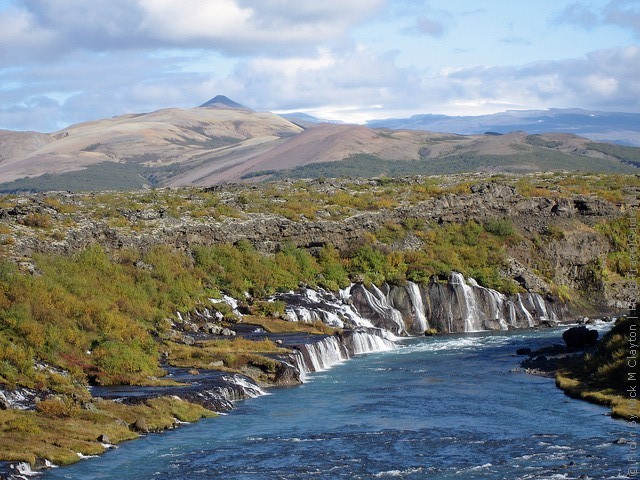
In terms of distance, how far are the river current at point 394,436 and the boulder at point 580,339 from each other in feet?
22.6

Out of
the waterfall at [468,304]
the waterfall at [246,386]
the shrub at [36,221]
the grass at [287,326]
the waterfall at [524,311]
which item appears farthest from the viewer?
the waterfall at [524,311]

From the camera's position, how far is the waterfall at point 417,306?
245 ft

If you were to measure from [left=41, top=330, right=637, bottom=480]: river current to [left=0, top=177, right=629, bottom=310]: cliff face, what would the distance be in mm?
22308

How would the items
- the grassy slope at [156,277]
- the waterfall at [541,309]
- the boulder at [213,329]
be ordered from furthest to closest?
the waterfall at [541,309] < the boulder at [213,329] < the grassy slope at [156,277]

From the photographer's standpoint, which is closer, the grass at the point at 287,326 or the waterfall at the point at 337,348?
the waterfall at the point at 337,348

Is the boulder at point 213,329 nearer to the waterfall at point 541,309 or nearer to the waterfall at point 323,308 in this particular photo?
the waterfall at point 323,308

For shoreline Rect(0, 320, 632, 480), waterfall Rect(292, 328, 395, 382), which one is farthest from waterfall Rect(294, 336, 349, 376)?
shoreline Rect(0, 320, 632, 480)

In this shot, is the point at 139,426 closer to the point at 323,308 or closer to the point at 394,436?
the point at 394,436

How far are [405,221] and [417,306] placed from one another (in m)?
13.5

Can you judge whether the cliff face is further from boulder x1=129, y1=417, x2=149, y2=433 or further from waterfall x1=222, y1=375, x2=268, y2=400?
boulder x1=129, y1=417, x2=149, y2=433

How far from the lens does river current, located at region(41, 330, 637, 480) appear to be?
1367 inches

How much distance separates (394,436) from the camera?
40031 millimetres

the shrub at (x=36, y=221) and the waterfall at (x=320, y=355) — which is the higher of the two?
the shrub at (x=36, y=221)

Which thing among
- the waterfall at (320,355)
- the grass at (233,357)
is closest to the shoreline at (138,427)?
the grass at (233,357)
